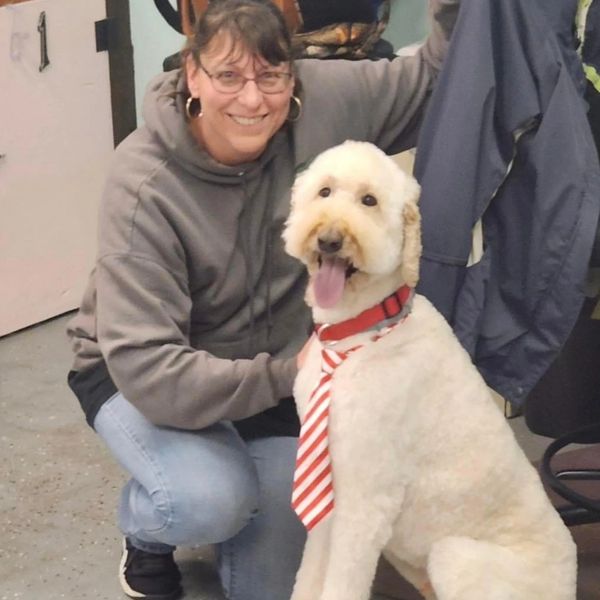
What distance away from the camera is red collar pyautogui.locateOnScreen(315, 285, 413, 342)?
5.05 feet

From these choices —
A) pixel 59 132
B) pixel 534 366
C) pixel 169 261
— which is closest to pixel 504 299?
pixel 534 366

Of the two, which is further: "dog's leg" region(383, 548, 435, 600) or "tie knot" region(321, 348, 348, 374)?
"dog's leg" region(383, 548, 435, 600)

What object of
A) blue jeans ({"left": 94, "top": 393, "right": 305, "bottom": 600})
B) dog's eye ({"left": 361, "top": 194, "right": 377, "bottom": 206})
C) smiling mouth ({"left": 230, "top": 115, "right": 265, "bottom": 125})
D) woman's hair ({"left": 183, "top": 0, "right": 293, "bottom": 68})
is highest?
woman's hair ({"left": 183, "top": 0, "right": 293, "bottom": 68})

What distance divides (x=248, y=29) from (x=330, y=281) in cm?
43

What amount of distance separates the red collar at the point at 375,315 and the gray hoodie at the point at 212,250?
19cm

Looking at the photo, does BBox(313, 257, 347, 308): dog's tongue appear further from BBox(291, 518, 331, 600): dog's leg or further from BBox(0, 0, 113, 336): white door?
BBox(0, 0, 113, 336): white door

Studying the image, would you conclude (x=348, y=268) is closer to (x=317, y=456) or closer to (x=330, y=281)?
(x=330, y=281)

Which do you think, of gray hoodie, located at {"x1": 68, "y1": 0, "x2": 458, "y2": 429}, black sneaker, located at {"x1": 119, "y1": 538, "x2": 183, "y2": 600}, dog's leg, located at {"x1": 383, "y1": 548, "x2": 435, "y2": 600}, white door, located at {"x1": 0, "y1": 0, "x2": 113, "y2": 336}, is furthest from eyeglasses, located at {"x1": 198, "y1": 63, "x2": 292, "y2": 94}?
white door, located at {"x1": 0, "y1": 0, "x2": 113, "y2": 336}

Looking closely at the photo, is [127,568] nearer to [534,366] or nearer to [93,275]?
[93,275]

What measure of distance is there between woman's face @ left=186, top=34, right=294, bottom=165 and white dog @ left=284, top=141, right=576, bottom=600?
9.1 inches

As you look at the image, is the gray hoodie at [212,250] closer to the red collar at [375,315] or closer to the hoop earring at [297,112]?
the hoop earring at [297,112]

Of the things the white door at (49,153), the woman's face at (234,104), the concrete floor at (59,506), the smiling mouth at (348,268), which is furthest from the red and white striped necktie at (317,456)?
the white door at (49,153)

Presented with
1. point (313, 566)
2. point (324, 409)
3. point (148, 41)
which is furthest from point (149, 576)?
point (148, 41)

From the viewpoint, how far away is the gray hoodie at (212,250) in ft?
5.69
